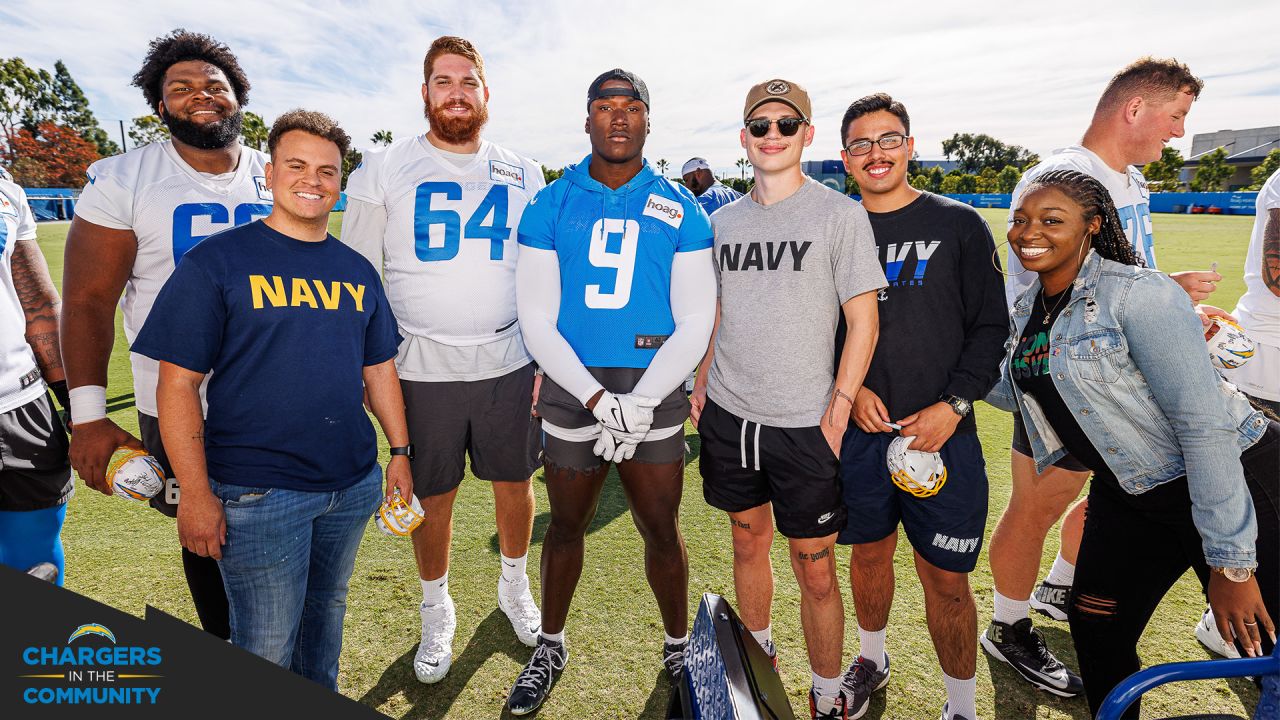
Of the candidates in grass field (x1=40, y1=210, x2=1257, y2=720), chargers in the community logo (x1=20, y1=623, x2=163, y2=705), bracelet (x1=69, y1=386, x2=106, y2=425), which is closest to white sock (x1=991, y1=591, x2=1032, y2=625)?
grass field (x1=40, y1=210, x2=1257, y2=720)

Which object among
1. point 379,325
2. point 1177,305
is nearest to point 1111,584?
point 1177,305

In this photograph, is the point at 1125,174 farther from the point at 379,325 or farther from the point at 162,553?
the point at 162,553

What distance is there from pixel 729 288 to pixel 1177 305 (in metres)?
1.51

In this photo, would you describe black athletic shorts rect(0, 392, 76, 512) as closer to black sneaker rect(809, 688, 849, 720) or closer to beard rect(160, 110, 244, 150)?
beard rect(160, 110, 244, 150)

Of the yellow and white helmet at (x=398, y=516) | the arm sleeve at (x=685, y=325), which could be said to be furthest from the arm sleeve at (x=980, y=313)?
the yellow and white helmet at (x=398, y=516)

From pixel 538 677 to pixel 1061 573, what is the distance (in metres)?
2.95

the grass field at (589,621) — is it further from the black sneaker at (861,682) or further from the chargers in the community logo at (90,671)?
the chargers in the community logo at (90,671)

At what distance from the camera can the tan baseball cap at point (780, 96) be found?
2551mm

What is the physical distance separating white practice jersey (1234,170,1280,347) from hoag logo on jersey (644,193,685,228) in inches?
109

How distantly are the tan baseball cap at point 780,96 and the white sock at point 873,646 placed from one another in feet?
7.72

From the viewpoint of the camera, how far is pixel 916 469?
2.44 meters

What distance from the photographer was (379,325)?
7.91 ft

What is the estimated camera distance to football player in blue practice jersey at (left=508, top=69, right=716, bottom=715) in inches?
104

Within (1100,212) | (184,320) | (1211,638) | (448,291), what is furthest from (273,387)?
(1211,638)
